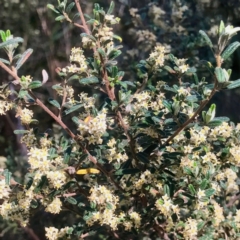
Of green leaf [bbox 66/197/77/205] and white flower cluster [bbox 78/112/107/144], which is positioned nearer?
white flower cluster [bbox 78/112/107/144]

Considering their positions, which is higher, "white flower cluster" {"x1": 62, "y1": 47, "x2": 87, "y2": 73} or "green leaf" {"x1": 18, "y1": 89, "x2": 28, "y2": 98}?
"white flower cluster" {"x1": 62, "y1": 47, "x2": 87, "y2": 73}

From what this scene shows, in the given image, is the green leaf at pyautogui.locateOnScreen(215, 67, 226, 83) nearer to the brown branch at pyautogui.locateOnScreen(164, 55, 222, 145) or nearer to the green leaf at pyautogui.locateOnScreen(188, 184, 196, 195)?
the brown branch at pyautogui.locateOnScreen(164, 55, 222, 145)

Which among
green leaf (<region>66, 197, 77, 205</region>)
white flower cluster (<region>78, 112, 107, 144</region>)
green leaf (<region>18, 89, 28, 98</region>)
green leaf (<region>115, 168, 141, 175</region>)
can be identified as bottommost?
green leaf (<region>66, 197, 77, 205</region>)

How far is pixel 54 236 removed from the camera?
106 centimetres

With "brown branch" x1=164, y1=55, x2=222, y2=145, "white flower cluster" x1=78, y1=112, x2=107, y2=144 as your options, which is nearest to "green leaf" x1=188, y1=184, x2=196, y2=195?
"brown branch" x1=164, y1=55, x2=222, y2=145

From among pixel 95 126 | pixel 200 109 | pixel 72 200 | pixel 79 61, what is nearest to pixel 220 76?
pixel 200 109

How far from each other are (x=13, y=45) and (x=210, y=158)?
0.55 metres

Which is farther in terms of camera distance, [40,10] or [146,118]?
[40,10]

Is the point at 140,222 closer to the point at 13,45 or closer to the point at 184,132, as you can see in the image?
the point at 184,132

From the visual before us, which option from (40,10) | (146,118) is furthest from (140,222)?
(40,10)

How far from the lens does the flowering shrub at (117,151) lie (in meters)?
0.93

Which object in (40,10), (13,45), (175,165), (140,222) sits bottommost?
(140,222)

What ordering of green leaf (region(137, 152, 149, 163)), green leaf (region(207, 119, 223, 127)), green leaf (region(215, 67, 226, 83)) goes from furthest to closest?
1. green leaf (region(137, 152, 149, 163))
2. green leaf (region(207, 119, 223, 127))
3. green leaf (region(215, 67, 226, 83))

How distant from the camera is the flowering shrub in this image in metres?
0.93
